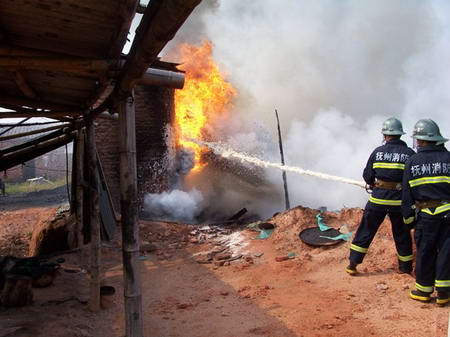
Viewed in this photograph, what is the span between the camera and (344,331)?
4.11m

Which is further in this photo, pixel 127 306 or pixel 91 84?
pixel 91 84

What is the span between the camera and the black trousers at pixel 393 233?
5.37 metres

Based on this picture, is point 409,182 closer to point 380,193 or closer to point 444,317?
point 380,193

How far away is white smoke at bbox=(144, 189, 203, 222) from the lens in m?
12.5

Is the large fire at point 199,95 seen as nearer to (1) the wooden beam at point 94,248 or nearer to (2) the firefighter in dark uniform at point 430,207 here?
(1) the wooden beam at point 94,248

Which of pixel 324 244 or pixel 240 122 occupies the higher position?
pixel 240 122

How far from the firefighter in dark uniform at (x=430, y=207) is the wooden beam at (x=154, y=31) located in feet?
12.1

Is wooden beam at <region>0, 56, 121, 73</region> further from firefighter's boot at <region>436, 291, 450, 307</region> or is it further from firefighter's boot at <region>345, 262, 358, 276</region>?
firefighter's boot at <region>345, 262, 358, 276</region>

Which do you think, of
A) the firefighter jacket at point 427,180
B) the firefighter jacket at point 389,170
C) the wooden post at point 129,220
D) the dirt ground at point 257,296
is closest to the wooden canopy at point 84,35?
the wooden post at point 129,220

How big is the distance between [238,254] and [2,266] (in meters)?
4.22

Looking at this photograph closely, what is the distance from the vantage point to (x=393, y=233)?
5.48 meters

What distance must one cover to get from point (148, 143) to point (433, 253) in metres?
9.65

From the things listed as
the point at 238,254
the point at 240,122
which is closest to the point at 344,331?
the point at 238,254

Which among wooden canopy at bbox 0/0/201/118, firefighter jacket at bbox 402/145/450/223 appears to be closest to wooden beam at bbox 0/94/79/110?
wooden canopy at bbox 0/0/201/118
